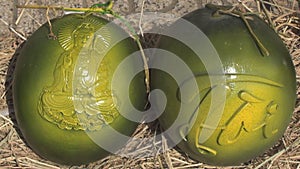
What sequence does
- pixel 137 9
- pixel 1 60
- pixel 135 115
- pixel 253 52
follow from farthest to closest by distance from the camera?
pixel 137 9, pixel 1 60, pixel 135 115, pixel 253 52

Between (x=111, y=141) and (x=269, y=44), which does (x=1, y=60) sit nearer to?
(x=111, y=141)

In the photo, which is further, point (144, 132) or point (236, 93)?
point (144, 132)

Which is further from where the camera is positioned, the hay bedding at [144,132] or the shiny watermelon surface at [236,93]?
the hay bedding at [144,132]

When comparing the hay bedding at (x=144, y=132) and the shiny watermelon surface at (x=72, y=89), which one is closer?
the shiny watermelon surface at (x=72, y=89)

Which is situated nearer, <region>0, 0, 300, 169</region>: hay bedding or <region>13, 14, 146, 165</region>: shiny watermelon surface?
<region>13, 14, 146, 165</region>: shiny watermelon surface

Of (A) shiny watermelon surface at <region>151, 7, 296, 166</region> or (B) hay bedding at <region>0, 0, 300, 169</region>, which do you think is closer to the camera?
(A) shiny watermelon surface at <region>151, 7, 296, 166</region>

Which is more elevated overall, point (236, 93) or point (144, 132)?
point (236, 93)

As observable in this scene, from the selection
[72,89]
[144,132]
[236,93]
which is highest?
[72,89]

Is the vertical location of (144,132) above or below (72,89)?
below

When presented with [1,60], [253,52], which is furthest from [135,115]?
[1,60]

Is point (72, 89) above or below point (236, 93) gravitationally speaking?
above

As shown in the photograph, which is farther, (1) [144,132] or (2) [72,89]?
(1) [144,132]
